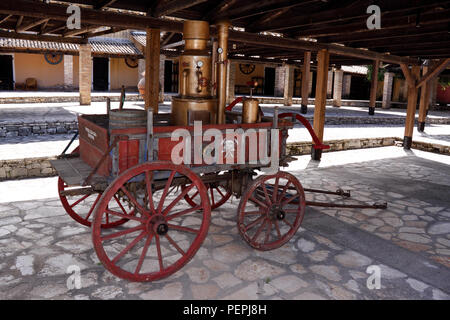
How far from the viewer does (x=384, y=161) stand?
932cm

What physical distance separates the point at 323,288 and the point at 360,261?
30.3 inches

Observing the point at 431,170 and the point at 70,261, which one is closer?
the point at 70,261

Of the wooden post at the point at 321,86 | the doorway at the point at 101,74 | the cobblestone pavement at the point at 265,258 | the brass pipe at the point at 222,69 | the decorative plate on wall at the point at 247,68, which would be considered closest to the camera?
the cobblestone pavement at the point at 265,258

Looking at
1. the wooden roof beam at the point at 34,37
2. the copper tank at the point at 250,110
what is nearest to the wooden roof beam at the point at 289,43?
the copper tank at the point at 250,110

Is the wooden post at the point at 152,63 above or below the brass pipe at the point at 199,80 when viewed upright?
above

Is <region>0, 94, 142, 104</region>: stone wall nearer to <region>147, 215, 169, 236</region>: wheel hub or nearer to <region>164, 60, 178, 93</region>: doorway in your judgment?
<region>164, 60, 178, 93</region>: doorway

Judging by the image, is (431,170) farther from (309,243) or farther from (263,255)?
(263,255)

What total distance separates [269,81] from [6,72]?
57.7 feet

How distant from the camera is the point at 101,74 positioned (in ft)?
81.9

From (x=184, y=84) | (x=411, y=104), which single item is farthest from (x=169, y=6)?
(x=411, y=104)

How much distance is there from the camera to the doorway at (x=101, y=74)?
24.7 metres

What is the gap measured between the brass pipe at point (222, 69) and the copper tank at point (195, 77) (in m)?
0.15

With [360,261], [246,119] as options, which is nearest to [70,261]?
[246,119]

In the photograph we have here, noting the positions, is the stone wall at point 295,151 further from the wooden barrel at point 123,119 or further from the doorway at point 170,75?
the doorway at point 170,75
